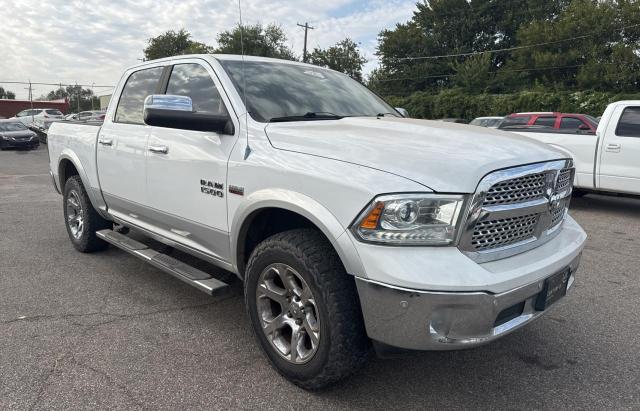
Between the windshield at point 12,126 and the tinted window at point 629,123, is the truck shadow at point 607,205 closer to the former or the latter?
the tinted window at point 629,123

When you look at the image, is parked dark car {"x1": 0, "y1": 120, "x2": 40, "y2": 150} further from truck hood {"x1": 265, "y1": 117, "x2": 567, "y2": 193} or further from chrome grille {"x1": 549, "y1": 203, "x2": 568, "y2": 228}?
chrome grille {"x1": 549, "y1": 203, "x2": 568, "y2": 228}

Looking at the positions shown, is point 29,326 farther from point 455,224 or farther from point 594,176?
point 594,176

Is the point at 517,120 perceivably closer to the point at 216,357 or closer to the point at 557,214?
the point at 557,214

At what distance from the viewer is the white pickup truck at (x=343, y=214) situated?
7.47 ft

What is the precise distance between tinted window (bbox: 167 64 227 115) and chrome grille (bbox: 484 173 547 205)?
5.80 ft

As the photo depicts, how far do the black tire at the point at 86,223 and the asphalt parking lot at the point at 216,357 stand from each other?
42cm

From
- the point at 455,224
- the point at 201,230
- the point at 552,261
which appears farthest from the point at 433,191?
the point at 201,230

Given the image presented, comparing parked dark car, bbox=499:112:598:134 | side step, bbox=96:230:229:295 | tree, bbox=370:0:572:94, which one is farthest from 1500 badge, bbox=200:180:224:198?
tree, bbox=370:0:572:94

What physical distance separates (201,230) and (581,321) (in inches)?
113

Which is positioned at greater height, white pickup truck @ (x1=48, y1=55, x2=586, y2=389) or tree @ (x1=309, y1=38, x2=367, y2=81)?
tree @ (x1=309, y1=38, x2=367, y2=81)

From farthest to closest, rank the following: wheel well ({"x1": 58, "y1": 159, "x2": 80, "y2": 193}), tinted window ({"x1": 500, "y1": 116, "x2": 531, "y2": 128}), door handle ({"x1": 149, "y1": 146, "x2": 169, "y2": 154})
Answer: tinted window ({"x1": 500, "y1": 116, "x2": 531, "y2": 128}) → wheel well ({"x1": 58, "y1": 159, "x2": 80, "y2": 193}) → door handle ({"x1": 149, "y1": 146, "x2": 169, "y2": 154})

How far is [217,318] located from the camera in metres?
3.74

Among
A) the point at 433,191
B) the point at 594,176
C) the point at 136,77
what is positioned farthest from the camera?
the point at 594,176

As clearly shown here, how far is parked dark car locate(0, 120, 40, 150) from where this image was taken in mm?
21625
